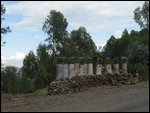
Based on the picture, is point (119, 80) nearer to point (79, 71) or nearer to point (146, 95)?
point (79, 71)

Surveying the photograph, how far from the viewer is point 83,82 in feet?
87.2

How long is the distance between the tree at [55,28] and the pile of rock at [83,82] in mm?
30313

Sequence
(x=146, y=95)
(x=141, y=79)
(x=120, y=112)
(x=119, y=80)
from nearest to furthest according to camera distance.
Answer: (x=120, y=112) < (x=146, y=95) < (x=119, y=80) < (x=141, y=79)

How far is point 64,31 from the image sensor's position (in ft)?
203

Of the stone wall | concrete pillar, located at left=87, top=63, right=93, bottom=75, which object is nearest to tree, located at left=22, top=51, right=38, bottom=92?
the stone wall

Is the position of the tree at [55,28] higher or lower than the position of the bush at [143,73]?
higher

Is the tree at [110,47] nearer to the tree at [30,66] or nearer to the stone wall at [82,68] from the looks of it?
the tree at [30,66]

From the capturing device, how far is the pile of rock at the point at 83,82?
81.8 feet

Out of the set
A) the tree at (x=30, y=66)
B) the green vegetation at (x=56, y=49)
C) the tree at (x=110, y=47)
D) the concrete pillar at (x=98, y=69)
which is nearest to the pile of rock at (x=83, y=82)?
the concrete pillar at (x=98, y=69)

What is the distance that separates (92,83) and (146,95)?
6854 millimetres

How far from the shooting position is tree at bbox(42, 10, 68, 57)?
6060cm

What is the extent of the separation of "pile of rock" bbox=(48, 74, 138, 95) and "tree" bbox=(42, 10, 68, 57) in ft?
99.5

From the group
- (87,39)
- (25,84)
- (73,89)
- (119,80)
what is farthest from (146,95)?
(87,39)

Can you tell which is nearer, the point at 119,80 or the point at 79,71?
the point at 79,71
